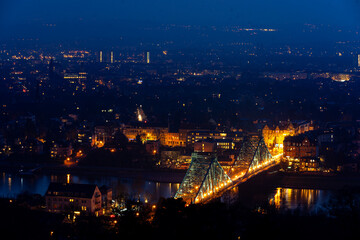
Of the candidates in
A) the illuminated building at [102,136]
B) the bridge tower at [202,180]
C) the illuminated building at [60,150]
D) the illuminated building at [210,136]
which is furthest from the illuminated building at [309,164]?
the illuminated building at [60,150]

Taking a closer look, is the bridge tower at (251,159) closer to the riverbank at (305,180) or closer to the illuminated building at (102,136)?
the riverbank at (305,180)

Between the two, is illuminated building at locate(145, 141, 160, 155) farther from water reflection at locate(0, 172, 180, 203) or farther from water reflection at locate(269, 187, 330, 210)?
water reflection at locate(269, 187, 330, 210)

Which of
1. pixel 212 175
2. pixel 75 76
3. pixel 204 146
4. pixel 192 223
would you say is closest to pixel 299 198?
pixel 212 175

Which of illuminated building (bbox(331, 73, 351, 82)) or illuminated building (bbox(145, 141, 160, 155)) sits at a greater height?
illuminated building (bbox(331, 73, 351, 82))

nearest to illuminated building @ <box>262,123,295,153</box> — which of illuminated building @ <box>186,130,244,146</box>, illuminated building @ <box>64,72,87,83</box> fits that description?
illuminated building @ <box>186,130,244,146</box>

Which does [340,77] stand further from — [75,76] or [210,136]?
[210,136]

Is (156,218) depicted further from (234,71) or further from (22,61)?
(22,61)

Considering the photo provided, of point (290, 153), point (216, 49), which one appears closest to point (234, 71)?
point (216, 49)
